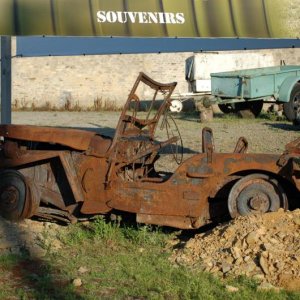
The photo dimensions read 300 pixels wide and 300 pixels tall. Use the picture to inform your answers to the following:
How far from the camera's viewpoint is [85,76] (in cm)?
3059

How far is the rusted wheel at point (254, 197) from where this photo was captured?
21.3 ft

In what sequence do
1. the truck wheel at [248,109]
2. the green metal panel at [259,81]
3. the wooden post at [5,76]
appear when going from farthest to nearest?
1. the truck wheel at [248,109]
2. the green metal panel at [259,81]
3. the wooden post at [5,76]

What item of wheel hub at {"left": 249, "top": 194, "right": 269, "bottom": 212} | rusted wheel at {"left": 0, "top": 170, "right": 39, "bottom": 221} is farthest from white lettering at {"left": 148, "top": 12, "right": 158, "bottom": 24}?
wheel hub at {"left": 249, "top": 194, "right": 269, "bottom": 212}

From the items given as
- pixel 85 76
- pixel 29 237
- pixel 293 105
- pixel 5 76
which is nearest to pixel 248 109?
pixel 293 105

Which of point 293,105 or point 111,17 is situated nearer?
point 111,17

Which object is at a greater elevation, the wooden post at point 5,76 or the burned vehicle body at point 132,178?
the wooden post at point 5,76

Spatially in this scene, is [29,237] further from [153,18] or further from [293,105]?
[293,105]

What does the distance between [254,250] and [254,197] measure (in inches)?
33.9

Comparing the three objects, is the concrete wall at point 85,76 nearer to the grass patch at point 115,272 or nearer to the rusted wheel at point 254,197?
the grass patch at point 115,272

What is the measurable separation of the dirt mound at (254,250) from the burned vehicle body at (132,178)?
37 cm

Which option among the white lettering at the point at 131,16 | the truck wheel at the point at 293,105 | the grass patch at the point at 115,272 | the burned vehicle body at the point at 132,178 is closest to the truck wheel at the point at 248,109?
the truck wheel at the point at 293,105

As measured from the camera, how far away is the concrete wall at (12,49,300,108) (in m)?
30.1

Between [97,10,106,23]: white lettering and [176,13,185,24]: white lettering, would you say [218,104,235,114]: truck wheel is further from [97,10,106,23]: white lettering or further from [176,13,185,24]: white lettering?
[97,10,106,23]: white lettering

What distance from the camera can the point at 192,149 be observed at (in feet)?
44.7
